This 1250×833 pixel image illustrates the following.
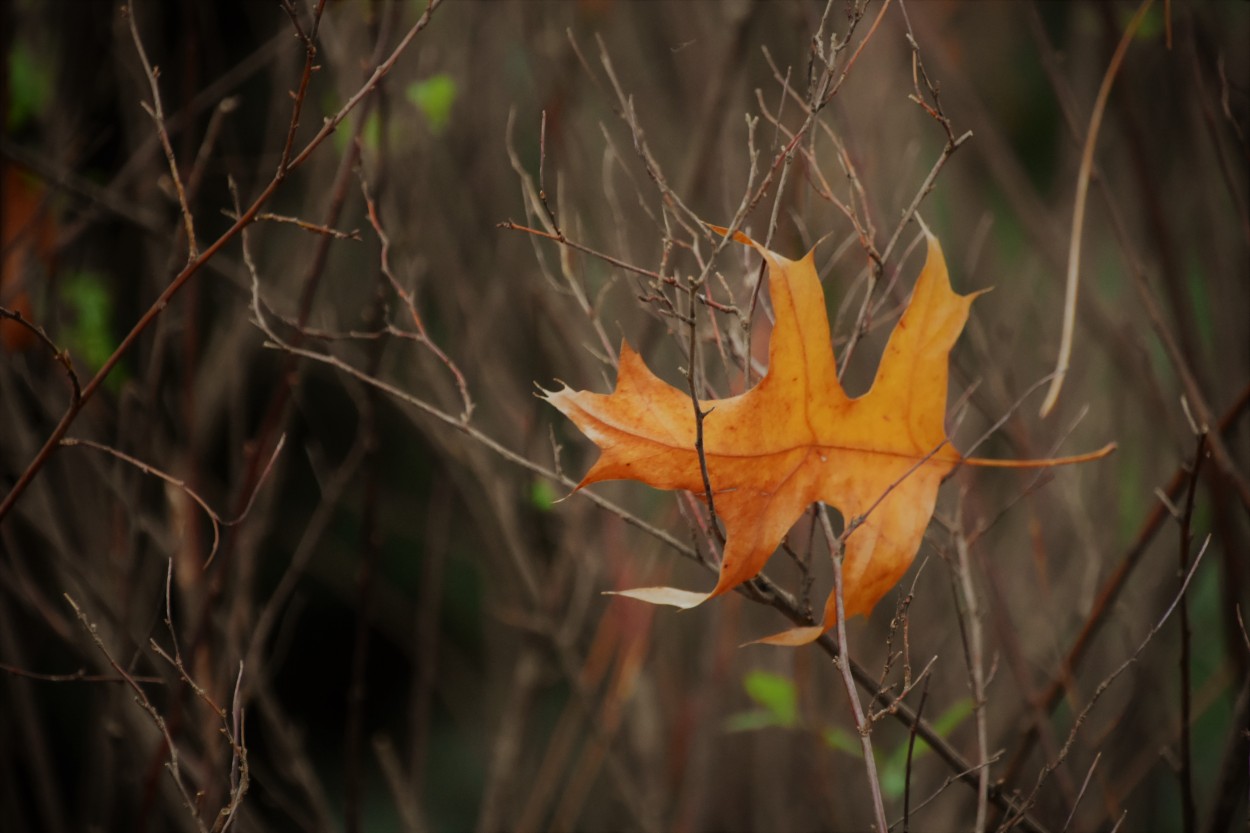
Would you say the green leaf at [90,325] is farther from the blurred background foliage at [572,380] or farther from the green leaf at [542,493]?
the green leaf at [542,493]

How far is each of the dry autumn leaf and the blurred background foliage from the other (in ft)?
1.34

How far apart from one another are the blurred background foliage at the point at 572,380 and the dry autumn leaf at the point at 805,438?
0.41 metres

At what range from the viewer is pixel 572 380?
1864 millimetres

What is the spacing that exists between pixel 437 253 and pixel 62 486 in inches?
32.9

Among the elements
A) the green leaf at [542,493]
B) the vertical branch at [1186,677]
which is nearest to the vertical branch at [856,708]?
the vertical branch at [1186,677]

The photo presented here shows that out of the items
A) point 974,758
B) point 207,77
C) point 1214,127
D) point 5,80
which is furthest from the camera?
point 207,77

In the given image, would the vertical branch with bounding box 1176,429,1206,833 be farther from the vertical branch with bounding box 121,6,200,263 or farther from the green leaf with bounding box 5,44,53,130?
the green leaf with bounding box 5,44,53,130

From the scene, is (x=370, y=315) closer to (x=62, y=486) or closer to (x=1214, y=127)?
(x=62, y=486)

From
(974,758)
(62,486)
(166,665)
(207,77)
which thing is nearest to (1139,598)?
(974,758)

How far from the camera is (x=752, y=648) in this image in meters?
2.00

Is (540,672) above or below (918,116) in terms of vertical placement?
below

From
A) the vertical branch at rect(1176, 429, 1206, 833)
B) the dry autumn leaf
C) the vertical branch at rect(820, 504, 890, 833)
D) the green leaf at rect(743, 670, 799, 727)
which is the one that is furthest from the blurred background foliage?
the vertical branch at rect(820, 504, 890, 833)

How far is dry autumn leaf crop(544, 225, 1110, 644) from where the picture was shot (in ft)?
2.46

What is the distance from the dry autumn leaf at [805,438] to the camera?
0.75 metres
